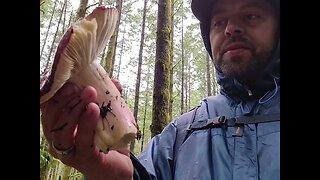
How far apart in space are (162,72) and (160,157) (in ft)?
4.65

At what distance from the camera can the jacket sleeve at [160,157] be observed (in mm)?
867

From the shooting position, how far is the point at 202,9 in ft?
3.52

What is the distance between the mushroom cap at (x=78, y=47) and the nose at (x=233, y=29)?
14.7 inches

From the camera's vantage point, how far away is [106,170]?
0.65 meters

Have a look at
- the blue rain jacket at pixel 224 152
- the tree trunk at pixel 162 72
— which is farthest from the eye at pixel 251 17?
the tree trunk at pixel 162 72

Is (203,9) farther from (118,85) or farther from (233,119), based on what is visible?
(118,85)

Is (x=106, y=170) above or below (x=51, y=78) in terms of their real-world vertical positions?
below

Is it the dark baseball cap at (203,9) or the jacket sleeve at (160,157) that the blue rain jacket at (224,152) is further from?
the dark baseball cap at (203,9)
